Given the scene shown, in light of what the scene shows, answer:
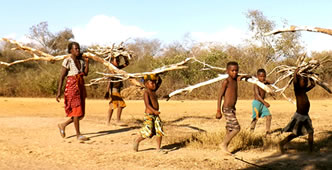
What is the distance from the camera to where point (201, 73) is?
18.9 m

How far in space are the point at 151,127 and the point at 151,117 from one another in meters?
0.16

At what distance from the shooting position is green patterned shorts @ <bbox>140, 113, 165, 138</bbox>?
5980 millimetres

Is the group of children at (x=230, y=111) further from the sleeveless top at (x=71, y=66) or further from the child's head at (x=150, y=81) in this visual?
the sleeveless top at (x=71, y=66)

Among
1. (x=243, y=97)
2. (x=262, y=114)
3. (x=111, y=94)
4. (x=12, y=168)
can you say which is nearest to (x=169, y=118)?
(x=111, y=94)

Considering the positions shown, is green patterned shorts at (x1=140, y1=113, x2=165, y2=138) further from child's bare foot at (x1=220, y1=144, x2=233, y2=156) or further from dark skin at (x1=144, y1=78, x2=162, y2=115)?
child's bare foot at (x1=220, y1=144, x2=233, y2=156)

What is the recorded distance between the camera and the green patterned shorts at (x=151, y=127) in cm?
598

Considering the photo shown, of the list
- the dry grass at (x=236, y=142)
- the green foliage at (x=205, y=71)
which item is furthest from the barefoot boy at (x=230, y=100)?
the green foliage at (x=205, y=71)

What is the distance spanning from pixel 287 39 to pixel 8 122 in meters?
16.9

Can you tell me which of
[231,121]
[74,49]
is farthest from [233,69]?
[74,49]

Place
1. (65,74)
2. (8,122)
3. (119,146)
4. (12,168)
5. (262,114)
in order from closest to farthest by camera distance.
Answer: (12,168)
(119,146)
(65,74)
(262,114)
(8,122)

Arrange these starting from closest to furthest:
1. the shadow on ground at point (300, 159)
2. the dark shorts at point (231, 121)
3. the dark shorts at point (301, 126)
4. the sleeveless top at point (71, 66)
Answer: the shadow on ground at point (300, 159) < the dark shorts at point (231, 121) < the dark shorts at point (301, 126) < the sleeveless top at point (71, 66)

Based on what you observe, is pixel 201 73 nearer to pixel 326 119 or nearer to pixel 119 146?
pixel 326 119

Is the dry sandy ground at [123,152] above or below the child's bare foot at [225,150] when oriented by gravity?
below

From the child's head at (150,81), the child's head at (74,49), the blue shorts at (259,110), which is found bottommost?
the blue shorts at (259,110)
